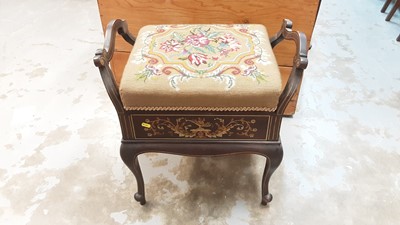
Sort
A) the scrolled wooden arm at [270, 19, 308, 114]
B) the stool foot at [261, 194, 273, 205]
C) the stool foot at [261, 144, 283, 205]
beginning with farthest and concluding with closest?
1. the stool foot at [261, 194, 273, 205]
2. the stool foot at [261, 144, 283, 205]
3. the scrolled wooden arm at [270, 19, 308, 114]

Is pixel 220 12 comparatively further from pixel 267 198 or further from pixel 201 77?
pixel 267 198

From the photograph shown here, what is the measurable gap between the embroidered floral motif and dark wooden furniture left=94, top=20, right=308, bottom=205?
3.2 inches

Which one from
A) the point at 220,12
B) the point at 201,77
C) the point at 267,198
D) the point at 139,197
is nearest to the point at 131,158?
the point at 139,197

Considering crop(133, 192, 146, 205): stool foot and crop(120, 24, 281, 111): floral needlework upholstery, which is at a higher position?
crop(120, 24, 281, 111): floral needlework upholstery

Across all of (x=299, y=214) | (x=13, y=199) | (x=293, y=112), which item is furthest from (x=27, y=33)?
(x=299, y=214)

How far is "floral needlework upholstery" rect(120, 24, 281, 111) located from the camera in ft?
2.62

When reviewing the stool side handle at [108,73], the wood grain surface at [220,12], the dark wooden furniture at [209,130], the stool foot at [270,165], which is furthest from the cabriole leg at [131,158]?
the wood grain surface at [220,12]

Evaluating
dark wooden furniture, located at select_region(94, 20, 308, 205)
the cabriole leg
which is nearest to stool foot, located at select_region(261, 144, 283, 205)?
dark wooden furniture, located at select_region(94, 20, 308, 205)

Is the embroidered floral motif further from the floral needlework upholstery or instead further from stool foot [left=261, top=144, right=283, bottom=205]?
stool foot [left=261, top=144, right=283, bottom=205]

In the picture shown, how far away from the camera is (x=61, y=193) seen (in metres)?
1.13

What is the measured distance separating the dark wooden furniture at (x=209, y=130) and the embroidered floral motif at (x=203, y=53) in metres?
0.08

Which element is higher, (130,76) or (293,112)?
(130,76)

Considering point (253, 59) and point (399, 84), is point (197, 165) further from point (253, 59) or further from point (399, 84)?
point (399, 84)

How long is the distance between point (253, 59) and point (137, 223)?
0.63m
